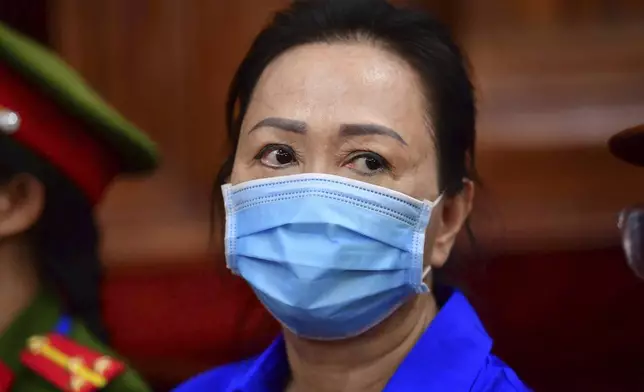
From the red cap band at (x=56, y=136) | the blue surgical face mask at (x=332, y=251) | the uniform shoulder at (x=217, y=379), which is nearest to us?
the blue surgical face mask at (x=332, y=251)

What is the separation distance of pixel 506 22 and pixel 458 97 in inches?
36.4

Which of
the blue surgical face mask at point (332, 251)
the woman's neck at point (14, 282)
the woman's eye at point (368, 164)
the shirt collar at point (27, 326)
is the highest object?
the woman's eye at point (368, 164)

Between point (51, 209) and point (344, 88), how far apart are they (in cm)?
44

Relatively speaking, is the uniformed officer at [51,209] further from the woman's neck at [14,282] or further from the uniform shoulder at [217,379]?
the uniform shoulder at [217,379]

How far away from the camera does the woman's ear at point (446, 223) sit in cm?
114

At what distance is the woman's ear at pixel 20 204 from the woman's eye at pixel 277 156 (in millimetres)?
302

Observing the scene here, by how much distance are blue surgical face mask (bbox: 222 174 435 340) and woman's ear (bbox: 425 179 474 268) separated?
0.06m

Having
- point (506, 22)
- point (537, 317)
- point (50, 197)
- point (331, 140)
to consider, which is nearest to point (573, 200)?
point (537, 317)

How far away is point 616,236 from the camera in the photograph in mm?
1883

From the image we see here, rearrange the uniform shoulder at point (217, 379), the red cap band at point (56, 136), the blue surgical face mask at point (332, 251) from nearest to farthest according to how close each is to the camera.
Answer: the blue surgical face mask at point (332, 251), the red cap band at point (56, 136), the uniform shoulder at point (217, 379)

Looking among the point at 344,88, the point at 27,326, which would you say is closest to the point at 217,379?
the point at 27,326

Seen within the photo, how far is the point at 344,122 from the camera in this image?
1052mm

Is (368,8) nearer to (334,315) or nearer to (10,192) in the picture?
(334,315)

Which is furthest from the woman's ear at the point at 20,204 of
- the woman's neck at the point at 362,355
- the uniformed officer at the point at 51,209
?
the woman's neck at the point at 362,355
